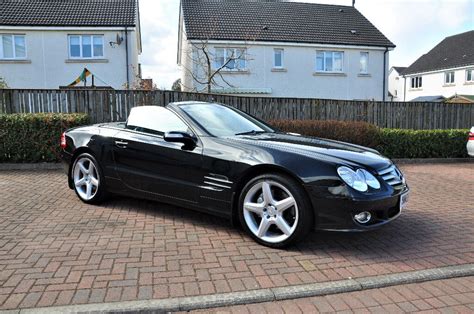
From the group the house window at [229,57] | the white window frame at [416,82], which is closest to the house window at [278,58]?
the house window at [229,57]

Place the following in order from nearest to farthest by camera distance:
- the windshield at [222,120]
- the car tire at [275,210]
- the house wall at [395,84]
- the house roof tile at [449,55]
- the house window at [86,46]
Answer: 1. the car tire at [275,210]
2. the windshield at [222,120]
3. the house window at [86,46]
4. the house roof tile at [449,55]
5. the house wall at [395,84]

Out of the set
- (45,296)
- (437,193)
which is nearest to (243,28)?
(437,193)

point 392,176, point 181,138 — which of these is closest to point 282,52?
point 181,138

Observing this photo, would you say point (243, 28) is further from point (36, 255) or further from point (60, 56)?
point (36, 255)

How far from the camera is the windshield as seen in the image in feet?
16.9

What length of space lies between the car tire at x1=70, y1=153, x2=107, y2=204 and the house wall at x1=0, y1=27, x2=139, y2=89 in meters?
15.8

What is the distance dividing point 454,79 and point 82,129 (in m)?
40.3

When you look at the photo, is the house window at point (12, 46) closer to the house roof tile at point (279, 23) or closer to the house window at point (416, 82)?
the house roof tile at point (279, 23)

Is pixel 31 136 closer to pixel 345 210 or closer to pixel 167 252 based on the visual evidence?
pixel 167 252

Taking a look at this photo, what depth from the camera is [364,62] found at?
997 inches

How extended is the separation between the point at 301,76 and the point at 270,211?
21011mm

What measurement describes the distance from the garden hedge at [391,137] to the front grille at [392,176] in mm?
6174

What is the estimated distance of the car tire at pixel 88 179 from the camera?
5.87 m

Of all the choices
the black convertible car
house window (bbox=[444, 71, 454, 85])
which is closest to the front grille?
the black convertible car
